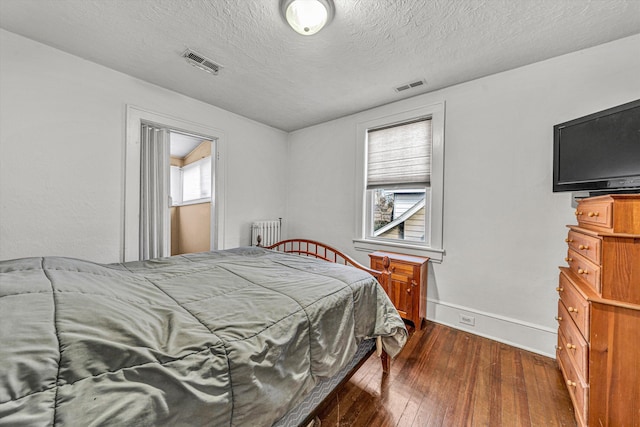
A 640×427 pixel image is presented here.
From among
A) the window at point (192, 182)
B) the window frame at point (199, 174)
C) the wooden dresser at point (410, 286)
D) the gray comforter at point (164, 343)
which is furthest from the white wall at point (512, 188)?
the window at point (192, 182)

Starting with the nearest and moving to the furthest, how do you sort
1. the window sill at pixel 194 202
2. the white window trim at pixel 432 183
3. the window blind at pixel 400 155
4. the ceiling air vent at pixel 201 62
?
1. the ceiling air vent at pixel 201 62
2. the white window trim at pixel 432 183
3. the window blind at pixel 400 155
4. the window sill at pixel 194 202

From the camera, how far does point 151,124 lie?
99.6 inches

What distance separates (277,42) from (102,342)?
79.5 inches

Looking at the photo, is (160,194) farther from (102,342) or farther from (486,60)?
(486,60)

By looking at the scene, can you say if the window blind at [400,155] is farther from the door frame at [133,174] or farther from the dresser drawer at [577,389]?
the door frame at [133,174]

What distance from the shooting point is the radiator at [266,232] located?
3.42 metres

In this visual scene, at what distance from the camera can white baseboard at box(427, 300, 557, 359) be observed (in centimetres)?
200

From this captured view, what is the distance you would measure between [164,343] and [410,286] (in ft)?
7.10

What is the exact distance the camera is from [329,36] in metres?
1.75

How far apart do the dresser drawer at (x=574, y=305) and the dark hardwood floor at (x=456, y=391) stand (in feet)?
1.62

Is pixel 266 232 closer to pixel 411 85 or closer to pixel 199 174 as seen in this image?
pixel 199 174

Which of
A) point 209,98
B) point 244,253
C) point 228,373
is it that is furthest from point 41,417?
point 209,98

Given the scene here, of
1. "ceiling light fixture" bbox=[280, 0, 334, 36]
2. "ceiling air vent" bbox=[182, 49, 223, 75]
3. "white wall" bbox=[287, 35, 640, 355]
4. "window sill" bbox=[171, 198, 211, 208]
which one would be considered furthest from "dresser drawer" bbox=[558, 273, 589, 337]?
"window sill" bbox=[171, 198, 211, 208]

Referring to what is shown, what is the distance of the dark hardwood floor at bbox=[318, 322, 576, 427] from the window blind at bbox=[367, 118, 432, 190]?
1678 mm
